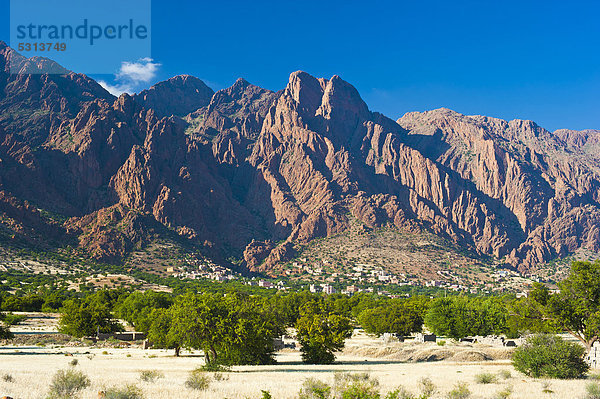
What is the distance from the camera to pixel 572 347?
1281 inches

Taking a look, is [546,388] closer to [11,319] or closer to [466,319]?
[466,319]

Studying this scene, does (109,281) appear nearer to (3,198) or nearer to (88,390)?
(3,198)

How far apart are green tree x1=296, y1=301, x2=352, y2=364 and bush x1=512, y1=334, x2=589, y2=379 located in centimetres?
1574

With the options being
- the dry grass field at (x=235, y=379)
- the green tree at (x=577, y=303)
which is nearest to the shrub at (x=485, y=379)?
the dry grass field at (x=235, y=379)

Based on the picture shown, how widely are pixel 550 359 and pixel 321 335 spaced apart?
18991 mm

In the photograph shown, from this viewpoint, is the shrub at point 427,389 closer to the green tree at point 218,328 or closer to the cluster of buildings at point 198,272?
the green tree at point 218,328

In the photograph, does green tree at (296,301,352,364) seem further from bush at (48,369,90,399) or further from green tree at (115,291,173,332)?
green tree at (115,291,173,332)

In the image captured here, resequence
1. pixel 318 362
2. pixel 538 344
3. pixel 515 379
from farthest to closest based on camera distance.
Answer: pixel 318 362 < pixel 538 344 < pixel 515 379

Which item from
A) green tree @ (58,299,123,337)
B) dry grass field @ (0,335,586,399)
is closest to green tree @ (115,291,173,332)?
green tree @ (58,299,123,337)

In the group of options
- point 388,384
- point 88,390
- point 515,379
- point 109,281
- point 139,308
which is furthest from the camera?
point 109,281

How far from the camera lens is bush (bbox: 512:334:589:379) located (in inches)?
1221

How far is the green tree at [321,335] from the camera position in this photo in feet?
145

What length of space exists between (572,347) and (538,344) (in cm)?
196

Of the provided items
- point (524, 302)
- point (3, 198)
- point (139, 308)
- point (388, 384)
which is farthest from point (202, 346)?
point (3, 198)
